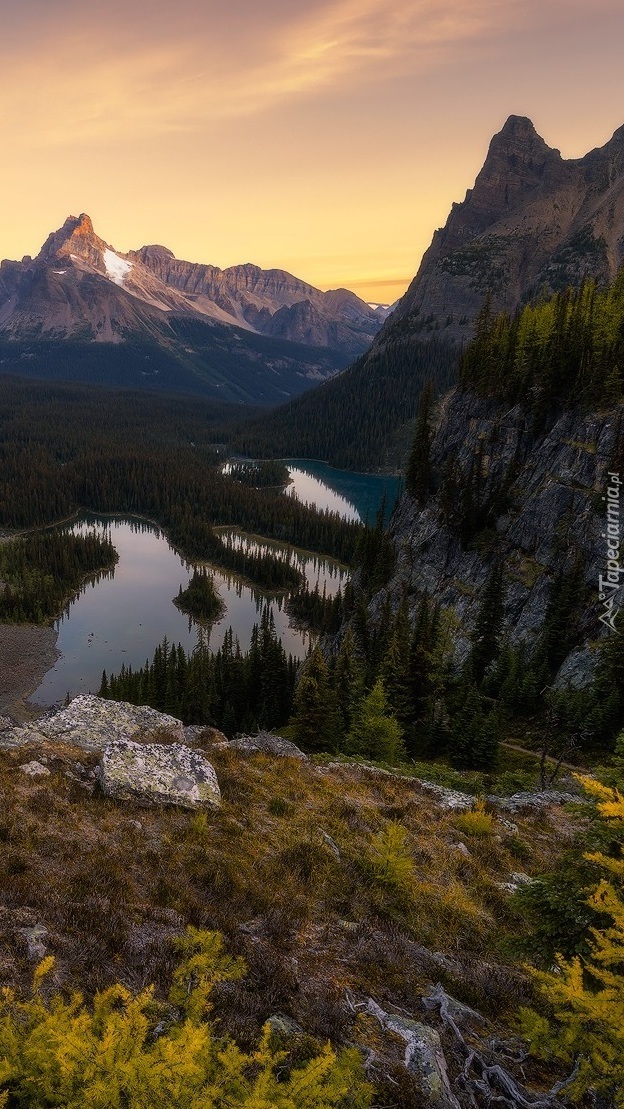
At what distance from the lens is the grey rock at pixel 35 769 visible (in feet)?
60.4

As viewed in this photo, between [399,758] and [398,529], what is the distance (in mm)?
71427

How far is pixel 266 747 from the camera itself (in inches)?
1026

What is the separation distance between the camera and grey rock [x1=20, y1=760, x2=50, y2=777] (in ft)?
60.4

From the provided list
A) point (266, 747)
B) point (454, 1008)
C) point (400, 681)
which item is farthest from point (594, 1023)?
point (400, 681)

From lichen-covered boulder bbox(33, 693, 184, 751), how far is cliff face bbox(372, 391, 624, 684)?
4079cm

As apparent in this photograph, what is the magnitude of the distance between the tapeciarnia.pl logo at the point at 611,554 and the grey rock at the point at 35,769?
4847 cm

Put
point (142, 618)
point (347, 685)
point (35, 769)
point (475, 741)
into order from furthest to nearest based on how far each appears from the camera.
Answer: point (142, 618) → point (347, 685) → point (475, 741) → point (35, 769)

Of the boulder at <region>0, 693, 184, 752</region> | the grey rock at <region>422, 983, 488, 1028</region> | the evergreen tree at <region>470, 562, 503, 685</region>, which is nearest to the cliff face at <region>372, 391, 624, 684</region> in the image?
the evergreen tree at <region>470, 562, 503, 685</region>

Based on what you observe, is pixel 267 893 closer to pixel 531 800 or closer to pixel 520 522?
pixel 531 800

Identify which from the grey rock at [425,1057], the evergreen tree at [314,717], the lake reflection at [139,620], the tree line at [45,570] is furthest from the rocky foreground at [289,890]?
the tree line at [45,570]

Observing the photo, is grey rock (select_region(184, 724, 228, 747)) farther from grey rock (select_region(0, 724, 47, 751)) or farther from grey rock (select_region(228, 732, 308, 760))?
grey rock (select_region(0, 724, 47, 751))

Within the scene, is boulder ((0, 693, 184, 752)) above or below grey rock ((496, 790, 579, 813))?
above

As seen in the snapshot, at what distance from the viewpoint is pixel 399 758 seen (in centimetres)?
4409

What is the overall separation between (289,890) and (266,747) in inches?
462
